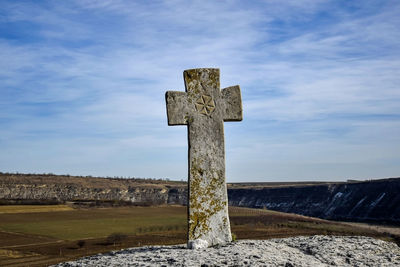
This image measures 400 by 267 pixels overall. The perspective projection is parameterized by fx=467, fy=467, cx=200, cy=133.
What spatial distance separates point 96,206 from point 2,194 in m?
24.4

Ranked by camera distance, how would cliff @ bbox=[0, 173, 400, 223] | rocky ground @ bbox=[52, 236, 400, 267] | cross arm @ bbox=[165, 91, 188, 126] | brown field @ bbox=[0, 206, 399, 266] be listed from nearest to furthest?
rocky ground @ bbox=[52, 236, 400, 267] → cross arm @ bbox=[165, 91, 188, 126] → brown field @ bbox=[0, 206, 399, 266] → cliff @ bbox=[0, 173, 400, 223]

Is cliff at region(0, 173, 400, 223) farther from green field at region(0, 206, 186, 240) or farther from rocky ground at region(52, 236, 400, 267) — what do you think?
rocky ground at region(52, 236, 400, 267)

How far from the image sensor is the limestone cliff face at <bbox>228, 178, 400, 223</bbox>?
7844 cm

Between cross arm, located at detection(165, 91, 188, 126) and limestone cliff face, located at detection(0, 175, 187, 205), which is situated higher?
cross arm, located at detection(165, 91, 188, 126)

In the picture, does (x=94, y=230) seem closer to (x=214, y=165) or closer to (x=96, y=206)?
(x=96, y=206)

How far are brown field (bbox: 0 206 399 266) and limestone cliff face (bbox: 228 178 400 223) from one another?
52.7 ft

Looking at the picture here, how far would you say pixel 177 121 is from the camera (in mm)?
9508

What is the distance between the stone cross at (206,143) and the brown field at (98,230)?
27355 millimetres

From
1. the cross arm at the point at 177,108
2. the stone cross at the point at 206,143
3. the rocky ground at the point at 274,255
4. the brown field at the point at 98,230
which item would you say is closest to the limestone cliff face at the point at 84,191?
the brown field at the point at 98,230

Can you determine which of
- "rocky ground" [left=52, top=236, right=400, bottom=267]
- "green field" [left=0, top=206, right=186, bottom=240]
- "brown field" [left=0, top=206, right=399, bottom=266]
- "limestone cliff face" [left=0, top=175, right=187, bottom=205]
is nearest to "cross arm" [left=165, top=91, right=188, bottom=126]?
"rocky ground" [left=52, top=236, right=400, bottom=267]

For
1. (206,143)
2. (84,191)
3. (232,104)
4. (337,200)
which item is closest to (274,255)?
(206,143)

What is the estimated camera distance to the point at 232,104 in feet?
31.4

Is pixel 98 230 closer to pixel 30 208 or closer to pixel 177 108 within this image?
pixel 30 208

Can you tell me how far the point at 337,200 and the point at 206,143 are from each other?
88.5m
